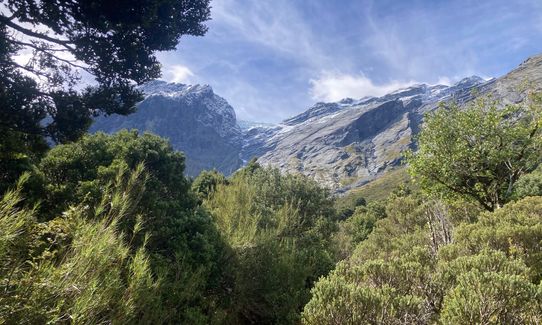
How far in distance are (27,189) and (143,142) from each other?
19.4 ft

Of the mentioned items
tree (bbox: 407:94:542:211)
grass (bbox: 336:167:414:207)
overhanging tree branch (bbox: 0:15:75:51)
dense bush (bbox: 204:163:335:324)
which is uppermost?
grass (bbox: 336:167:414:207)

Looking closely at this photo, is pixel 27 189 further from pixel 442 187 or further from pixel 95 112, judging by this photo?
pixel 442 187

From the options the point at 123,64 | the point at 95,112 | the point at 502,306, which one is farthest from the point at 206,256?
the point at 502,306

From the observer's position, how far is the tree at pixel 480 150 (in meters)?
15.2

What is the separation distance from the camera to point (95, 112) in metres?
11.0

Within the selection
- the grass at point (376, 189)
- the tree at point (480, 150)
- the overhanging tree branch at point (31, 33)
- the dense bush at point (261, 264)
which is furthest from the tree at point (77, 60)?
the grass at point (376, 189)

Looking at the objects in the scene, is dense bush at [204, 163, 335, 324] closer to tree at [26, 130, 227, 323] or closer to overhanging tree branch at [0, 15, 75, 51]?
tree at [26, 130, 227, 323]

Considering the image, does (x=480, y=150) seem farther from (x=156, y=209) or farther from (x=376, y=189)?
(x=376, y=189)

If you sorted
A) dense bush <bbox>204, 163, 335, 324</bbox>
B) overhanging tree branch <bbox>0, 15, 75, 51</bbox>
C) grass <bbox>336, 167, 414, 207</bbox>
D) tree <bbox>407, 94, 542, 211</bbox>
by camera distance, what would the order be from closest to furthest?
overhanging tree branch <bbox>0, 15, 75, 51</bbox>, dense bush <bbox>204, 163, 335, 324</bbox>, tree <bbox>407, 94, 542, 211</bbox>, grass <bbox>336, 167, 414, 207</bbox>

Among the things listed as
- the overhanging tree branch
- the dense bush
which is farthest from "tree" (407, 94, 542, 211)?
the overhanging tree branch

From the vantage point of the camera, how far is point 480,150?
15.2 metres

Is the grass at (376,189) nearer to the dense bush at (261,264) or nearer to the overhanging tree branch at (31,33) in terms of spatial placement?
the dense bush at (261,264)

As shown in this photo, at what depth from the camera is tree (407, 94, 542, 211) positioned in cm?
1523

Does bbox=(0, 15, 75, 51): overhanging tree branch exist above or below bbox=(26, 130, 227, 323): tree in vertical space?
above
